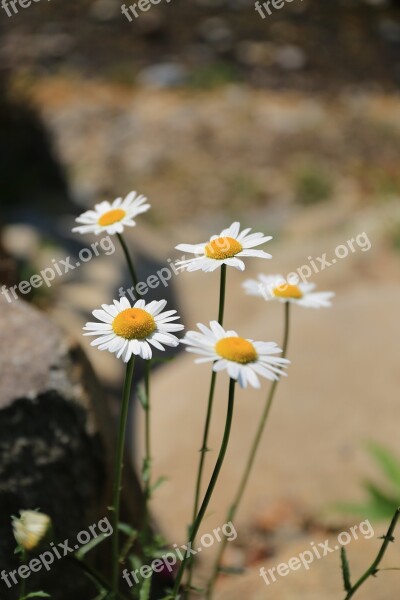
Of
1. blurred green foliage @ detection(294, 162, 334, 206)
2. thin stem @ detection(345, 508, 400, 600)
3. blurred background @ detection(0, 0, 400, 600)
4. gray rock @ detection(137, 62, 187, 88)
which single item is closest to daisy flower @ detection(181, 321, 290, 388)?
thin stem @ detection(345, 508, 400, 600)

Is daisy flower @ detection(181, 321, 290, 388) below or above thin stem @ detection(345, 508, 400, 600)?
above

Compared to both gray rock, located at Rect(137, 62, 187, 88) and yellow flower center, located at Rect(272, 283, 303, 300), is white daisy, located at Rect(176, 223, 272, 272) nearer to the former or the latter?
yellow flower center, located at Rect(272, 283, 303, 300)

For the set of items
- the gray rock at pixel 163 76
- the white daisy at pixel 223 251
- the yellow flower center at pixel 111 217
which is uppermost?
the yellow flower center at pixel 111 217

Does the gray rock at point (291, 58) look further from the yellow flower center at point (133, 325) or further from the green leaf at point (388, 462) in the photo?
the yellow flower center at point (133, 325)

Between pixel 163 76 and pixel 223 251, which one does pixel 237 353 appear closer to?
pixel 223 251

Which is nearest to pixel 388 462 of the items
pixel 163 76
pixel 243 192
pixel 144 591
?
pixel 144 591

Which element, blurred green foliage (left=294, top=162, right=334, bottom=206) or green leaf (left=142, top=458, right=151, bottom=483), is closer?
green leaf (left=142, top=458, right=151, bottom=483)

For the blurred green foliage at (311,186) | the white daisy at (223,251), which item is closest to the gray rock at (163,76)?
the blurred green foliage at (311,186)

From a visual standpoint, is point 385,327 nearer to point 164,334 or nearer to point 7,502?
point 7,502
